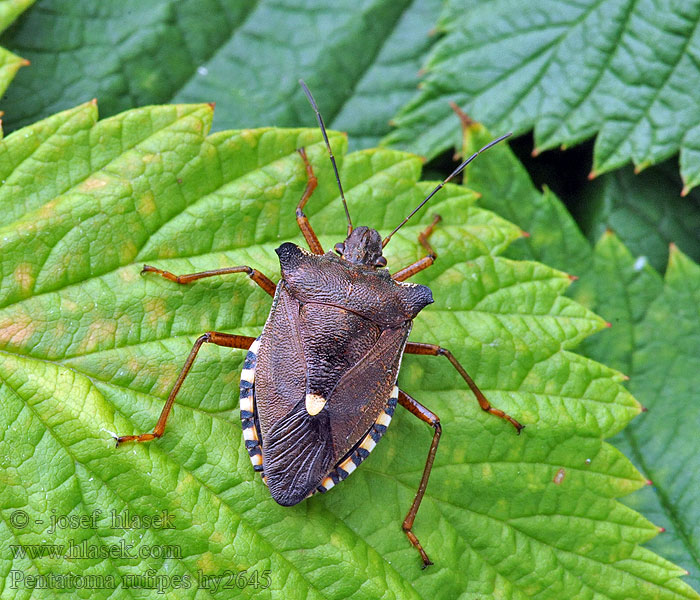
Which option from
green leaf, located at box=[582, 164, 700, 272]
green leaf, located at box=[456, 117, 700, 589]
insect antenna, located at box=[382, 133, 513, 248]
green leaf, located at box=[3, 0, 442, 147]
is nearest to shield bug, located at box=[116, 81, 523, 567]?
insect antenna, located at box=[382, 133, 513, 248]

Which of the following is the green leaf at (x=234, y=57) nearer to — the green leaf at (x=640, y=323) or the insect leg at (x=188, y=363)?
the green leaf at (x=640, y=323)

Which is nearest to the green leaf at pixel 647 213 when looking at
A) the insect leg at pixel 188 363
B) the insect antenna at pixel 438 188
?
the insect antenna at pixel 438 188

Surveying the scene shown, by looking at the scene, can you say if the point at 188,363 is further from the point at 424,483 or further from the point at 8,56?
the point at 8,56

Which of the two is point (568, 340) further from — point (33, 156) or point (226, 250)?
point (33, 156)

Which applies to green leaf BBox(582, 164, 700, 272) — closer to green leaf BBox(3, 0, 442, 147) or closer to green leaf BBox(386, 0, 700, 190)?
green leaf BBox(386, 0, 700, 190)

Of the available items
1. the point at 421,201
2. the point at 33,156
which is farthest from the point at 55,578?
the point at 421,201

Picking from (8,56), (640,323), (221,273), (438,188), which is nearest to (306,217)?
(221,273)
